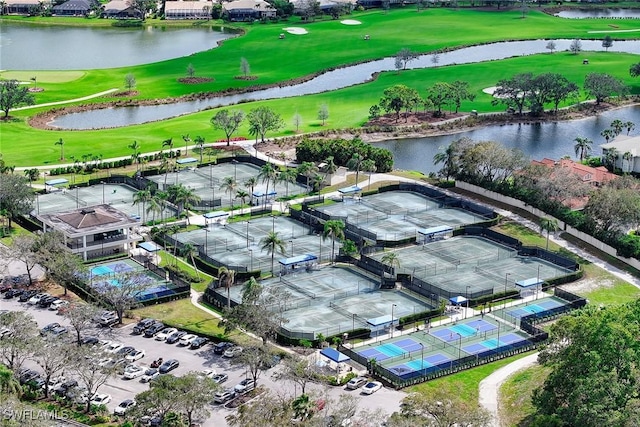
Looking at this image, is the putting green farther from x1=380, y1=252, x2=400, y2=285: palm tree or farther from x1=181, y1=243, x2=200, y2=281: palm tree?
x1=380, y1=252, x2=400, y2=285: palm tree

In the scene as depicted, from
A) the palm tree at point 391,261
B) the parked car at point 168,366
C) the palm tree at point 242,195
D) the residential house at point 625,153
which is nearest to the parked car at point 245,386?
the parked car at point 168,366

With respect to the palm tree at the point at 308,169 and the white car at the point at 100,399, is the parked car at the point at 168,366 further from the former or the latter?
the palm tree at the point at 308,169

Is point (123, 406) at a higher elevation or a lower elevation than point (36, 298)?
higher

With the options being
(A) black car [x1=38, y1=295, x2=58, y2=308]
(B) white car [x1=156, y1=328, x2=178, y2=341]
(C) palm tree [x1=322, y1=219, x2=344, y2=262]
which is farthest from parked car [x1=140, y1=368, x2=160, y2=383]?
(C) palm tree [x1=322, y1=219, x2=344, y2=262]

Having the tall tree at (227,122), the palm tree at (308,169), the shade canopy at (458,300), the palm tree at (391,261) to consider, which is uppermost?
the tall tree at (227,122)

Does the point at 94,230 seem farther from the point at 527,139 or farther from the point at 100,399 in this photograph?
the point at 527,139

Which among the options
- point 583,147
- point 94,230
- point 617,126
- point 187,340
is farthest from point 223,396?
point 617,126
